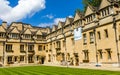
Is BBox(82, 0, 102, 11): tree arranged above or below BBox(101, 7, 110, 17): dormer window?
above

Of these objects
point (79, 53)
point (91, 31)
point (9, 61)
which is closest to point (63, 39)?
point (79, 53)

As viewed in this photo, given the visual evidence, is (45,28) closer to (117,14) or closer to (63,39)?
(63,39)

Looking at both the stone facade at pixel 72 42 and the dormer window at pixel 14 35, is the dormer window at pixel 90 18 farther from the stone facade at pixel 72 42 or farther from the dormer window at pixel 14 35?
the dormer window at pixel 14 35

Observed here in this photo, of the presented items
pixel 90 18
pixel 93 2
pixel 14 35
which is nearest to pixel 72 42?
pixel 90 18

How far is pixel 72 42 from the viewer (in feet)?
137

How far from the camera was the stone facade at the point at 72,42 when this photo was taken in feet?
97.8

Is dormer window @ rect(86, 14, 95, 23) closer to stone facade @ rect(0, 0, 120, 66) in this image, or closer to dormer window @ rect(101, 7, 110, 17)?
stone facade @ rect(0, 0, 120, 66)

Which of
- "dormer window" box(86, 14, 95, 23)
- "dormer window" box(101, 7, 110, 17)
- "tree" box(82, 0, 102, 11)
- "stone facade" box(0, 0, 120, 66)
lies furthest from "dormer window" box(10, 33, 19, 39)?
"dormer window" box(101, 7, 110, 17)

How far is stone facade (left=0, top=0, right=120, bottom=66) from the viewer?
29812 mm

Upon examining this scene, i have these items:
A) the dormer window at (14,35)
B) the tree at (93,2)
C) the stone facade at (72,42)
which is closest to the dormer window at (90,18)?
the stone facade at (72,42)

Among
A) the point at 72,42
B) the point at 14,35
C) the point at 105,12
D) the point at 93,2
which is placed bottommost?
the point at 72,42

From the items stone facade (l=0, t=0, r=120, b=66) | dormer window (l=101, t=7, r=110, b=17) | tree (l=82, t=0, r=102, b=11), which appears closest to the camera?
stone facade (l=0, t=0, r=120, b=66)

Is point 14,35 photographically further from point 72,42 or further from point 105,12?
point 105,12

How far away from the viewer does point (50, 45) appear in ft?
179
